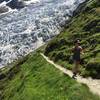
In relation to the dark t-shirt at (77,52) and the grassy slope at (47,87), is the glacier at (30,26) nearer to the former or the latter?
the grassy slope at (47,87)

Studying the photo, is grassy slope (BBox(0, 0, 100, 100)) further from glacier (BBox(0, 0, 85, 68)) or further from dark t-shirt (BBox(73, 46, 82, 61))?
glacier (BBox(0, 0, 85, 68))

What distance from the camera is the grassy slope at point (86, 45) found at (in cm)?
4103

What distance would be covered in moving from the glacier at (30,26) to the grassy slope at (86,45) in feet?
144

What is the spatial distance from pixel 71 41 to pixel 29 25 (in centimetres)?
7494

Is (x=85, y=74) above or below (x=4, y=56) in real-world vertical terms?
above

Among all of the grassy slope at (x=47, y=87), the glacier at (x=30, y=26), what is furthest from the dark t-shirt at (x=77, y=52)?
the glacier at (x=30, y=26)

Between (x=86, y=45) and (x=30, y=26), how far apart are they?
80049 millimetres

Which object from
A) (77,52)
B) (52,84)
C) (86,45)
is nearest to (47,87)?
(52,84)

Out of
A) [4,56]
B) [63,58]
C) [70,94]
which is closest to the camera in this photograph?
[70,94]

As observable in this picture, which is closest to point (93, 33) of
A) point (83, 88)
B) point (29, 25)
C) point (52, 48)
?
point (52, 48)

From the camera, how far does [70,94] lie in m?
34.1

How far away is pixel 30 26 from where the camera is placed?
426ft

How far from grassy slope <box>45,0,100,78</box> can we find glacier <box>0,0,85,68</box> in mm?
43820

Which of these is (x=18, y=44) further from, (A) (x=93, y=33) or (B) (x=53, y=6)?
(A) (x=93, y=33)
